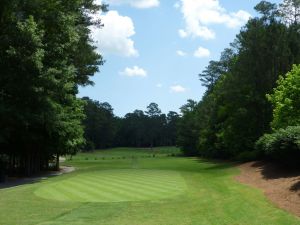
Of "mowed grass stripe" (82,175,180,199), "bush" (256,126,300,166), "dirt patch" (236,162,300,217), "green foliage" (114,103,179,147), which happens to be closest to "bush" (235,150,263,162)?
"dirt patch" (236,162,300,217)

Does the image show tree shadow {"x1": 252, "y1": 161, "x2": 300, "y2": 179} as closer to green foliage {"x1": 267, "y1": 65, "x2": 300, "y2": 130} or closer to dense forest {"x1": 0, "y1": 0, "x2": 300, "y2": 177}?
dense forest {"x1": 0, "y1": 0, "x2": 300, "y2": 177}

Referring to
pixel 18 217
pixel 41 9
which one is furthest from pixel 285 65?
pixel 18 217

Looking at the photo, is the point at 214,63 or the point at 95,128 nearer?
the point at 214,63

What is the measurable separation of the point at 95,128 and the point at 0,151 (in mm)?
127403

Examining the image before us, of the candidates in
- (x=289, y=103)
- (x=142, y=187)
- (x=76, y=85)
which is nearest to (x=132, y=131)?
(x=76, y=85)

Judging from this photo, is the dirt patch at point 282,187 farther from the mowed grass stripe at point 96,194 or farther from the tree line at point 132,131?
the tree line at point 132,131

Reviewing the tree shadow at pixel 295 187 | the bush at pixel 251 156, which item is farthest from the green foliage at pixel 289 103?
the tree shadow at pixel 295 187

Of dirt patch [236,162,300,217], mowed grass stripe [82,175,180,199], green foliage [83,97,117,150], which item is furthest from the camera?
green foliage [83,97,117,150]

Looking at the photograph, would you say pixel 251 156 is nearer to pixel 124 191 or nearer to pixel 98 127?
pixel 124 191

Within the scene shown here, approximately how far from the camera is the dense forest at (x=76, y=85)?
32.2 m

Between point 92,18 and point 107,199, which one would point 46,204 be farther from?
point 92,18

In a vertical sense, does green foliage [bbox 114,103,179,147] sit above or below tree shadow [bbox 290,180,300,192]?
above

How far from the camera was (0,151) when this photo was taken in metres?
41.5

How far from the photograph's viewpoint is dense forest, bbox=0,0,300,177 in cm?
3216
